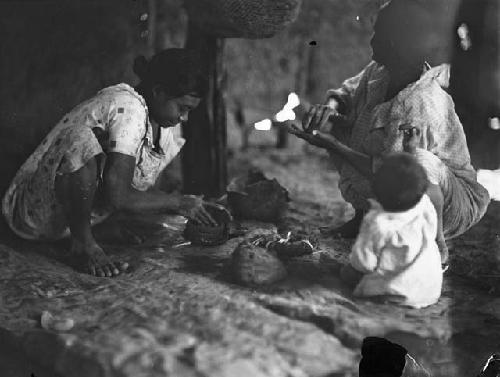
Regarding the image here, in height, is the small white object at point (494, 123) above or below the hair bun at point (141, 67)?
below

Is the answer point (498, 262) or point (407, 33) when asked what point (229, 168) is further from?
point (498, 262)

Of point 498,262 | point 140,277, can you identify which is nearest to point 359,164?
point 498,262

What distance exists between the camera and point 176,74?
101 inches

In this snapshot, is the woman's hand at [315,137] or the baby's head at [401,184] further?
the woman's hand at [315,137]

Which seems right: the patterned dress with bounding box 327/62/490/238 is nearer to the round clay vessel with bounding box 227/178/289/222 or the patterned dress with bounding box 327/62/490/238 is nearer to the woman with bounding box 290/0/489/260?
the woman with bounding box 290/0/489/260

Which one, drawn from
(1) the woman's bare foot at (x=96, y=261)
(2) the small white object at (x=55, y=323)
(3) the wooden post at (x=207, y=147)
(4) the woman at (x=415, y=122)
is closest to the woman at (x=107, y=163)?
(1) the woman's bare foot at (x=96, y=261)

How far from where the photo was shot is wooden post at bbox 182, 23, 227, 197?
2746mm

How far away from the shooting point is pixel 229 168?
2834 millimetres

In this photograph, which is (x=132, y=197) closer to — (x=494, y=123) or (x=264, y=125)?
(x=264, y=125)

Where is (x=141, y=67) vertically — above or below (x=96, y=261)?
above

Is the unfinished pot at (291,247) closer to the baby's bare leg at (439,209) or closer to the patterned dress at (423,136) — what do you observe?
the patterned dress at (423,136)

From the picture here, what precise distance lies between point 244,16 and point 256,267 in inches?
38.2

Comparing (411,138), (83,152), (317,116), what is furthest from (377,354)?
(83,152)

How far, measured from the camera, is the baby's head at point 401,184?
7.25ft
